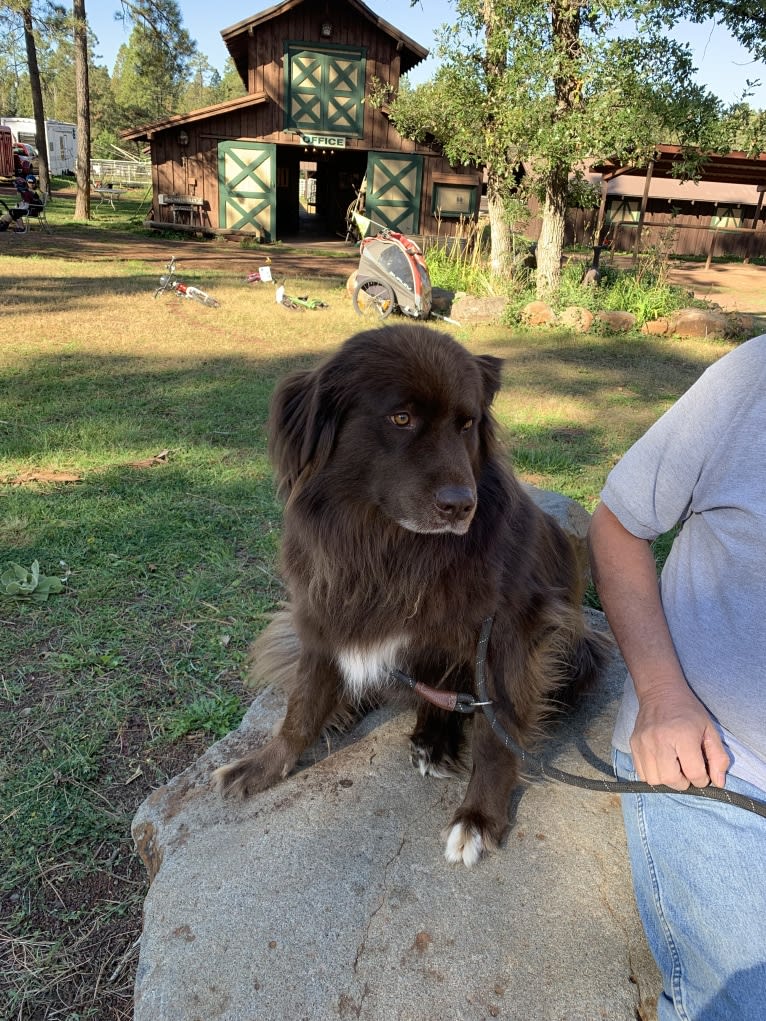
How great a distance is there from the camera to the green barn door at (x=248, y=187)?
21.7 metres

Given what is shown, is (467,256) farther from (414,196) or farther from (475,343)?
(414,196)

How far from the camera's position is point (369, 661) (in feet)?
6.80

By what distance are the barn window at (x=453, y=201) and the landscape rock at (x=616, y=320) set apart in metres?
13.3

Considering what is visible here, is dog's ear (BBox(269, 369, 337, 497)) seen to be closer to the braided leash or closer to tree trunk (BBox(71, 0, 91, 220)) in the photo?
the braided leash

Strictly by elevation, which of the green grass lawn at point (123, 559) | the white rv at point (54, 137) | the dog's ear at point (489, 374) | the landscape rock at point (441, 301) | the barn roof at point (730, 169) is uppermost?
the white rv at point (54, 137)

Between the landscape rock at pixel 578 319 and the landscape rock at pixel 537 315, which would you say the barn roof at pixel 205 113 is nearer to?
the landscape rock at pixel 537 315

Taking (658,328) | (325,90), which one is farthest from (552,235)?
(325,90)

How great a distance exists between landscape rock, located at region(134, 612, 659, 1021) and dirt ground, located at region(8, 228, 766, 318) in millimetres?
14353

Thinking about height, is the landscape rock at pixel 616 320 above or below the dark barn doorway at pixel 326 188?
below

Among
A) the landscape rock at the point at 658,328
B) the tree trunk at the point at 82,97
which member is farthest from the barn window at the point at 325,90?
the landscape rock at the point at 658,328

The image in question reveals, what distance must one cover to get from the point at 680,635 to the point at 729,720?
22cm

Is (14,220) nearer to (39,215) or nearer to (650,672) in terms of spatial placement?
(39,215)

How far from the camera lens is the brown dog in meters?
1.97

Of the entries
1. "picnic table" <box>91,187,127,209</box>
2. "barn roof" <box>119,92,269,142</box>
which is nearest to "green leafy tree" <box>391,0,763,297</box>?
"barn roof" <box>119,92,269,142</box>
